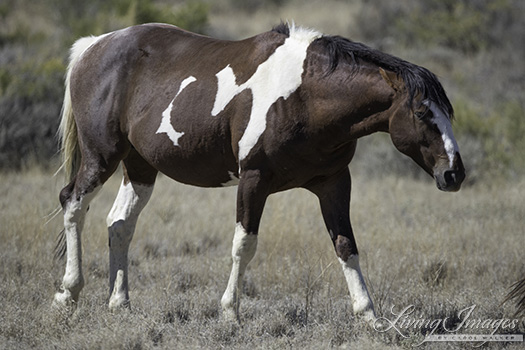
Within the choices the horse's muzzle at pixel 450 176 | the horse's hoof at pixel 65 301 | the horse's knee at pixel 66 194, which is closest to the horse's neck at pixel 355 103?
the horse's muzzle at pixel 450 176

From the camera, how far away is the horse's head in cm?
419

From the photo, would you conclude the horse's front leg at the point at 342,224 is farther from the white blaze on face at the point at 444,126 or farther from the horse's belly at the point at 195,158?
the white blaze on face at the point at 444,126

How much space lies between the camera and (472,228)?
7605 mm

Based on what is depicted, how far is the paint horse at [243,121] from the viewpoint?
438cm

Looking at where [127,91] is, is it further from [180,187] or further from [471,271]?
[180,187]

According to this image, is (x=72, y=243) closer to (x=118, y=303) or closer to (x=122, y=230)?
(x=122, y=230)

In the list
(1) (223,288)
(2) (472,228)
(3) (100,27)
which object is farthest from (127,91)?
(3) (100,27)

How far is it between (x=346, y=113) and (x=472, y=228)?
12.2 ft

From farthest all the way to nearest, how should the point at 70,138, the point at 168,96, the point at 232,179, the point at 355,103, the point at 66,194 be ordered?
the point at 70,138 < the point at 66,194 < the point at 168,96 < the point at 232,179 < the point at 355,103

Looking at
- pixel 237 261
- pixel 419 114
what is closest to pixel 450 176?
pixel 419 114

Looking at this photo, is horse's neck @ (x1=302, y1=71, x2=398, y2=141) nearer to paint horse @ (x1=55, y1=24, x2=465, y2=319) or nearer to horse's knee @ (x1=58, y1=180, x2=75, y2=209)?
paint horse @ (x1=55, y1=24, x2=465, y2=319)

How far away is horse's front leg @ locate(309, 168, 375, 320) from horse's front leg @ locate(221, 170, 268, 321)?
532mm

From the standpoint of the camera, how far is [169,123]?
507 centimetres

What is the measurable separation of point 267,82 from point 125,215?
1.82 meters
